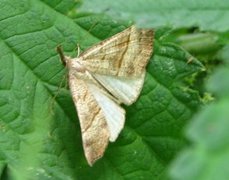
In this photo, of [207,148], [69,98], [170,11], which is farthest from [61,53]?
[207,148]

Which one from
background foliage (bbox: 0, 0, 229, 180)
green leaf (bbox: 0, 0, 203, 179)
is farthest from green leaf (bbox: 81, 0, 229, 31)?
green leaf (bbox: 0, 0, 203, 179)

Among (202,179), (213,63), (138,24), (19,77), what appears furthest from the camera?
(213,63)

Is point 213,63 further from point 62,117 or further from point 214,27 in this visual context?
point 214,27

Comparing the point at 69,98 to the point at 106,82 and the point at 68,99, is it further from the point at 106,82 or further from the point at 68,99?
the point at 106,82

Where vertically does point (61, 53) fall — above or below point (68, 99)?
above

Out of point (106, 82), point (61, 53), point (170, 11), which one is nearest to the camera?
point (170, 11)

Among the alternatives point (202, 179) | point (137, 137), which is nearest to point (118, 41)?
point (137, 137)

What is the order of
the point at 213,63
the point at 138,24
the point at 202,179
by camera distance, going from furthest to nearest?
the point at 213,63, the point at 138,24, the point at 202,179
